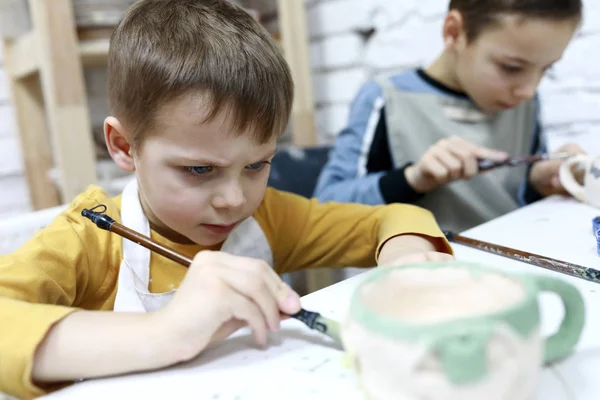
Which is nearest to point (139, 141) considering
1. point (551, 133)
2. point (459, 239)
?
point (459, 239)

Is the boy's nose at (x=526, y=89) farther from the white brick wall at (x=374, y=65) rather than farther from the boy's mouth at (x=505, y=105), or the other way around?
the white brick wall at (x=374, y=65)

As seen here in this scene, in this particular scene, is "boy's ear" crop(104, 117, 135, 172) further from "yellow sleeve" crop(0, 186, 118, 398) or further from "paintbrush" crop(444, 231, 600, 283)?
"paintbrush" crop(444, 231, 600, 283)

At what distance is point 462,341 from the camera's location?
25 centimetres

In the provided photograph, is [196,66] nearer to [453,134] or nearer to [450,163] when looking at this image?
[450,163]

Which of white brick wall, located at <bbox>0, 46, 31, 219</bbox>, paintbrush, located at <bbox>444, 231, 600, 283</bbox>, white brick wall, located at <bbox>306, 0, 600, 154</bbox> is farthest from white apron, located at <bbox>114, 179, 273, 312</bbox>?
white brick wall, located at <bbox>0, 46, 31, 219</bbox>

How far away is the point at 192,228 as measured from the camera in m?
0.60

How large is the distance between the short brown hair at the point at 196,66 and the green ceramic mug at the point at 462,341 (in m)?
0.29

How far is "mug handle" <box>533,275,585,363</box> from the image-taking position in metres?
0.32

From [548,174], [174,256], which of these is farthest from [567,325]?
[548,174]

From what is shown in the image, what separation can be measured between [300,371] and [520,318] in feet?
0.52

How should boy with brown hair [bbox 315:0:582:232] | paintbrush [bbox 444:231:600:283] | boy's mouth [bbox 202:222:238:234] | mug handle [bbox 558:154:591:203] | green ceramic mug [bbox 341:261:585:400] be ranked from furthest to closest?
boy with brown hair [bbox 315:0:582:232] → mug handle [bbox 558:154:591:203] → boy's mouth [bbox 202:222:238:234] → paintbrush [bbox 444:231:600:283] → green ceramic mug [bbox 341:261:585:400]

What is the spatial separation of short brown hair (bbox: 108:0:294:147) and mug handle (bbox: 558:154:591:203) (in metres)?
0.44

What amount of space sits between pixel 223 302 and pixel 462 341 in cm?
18

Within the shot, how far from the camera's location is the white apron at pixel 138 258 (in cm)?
57
